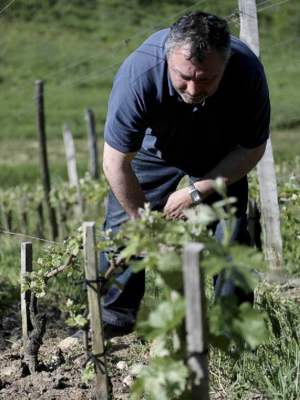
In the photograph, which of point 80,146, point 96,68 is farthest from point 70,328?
point 96,68

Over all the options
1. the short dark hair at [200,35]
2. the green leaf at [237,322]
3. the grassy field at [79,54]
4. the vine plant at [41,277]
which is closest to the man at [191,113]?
the short dark hair at [200,35]

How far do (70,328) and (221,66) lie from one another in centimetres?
178

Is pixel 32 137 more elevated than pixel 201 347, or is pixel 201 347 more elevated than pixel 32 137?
pixel 32 137

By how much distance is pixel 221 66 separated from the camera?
2.21 m

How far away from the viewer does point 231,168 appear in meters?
2.68

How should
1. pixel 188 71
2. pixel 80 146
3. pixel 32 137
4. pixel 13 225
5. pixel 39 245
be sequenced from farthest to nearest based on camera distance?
pixel 32 137 < pixel 80 146 < pixel 13 225 < pixel 39 245 < pixel 188 71

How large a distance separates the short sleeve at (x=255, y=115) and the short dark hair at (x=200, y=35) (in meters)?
0.32

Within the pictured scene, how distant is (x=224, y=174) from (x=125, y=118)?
573mm

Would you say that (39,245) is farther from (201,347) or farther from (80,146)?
(80,146)

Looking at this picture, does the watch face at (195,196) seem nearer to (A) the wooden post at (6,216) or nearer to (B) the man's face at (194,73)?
(B) the man's face at (194,73)

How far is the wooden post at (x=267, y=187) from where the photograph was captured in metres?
3.59

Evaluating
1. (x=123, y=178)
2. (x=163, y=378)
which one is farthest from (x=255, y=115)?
(x=163, y=378)

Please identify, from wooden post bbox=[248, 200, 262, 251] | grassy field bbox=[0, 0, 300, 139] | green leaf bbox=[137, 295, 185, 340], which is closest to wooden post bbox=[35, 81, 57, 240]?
wooden post bbox=[248, 200, 262, 251]

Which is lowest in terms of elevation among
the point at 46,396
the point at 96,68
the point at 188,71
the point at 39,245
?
the point at 46,396
